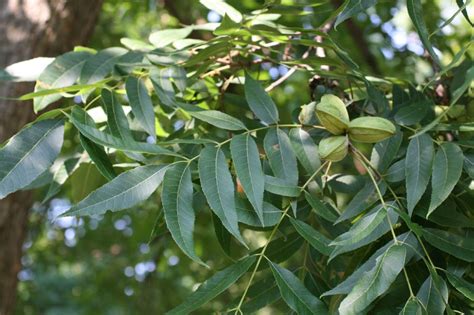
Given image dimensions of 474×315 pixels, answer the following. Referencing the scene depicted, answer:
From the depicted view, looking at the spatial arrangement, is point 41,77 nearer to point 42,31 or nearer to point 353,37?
point 42,31

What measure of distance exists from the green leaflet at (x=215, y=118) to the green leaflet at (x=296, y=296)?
0.97 ft

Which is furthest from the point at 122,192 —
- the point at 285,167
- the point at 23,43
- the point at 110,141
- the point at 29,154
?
the point at 23,43

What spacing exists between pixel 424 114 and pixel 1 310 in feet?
6.10

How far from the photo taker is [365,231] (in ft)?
3.72

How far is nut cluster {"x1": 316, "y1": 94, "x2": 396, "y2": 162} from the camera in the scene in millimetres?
1301

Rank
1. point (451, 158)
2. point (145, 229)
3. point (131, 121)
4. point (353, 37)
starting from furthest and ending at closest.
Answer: point (353, 37)
point (145, 229)
point (131, 121)
point (451, 158)

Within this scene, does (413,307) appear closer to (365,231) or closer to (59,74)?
(365,231)

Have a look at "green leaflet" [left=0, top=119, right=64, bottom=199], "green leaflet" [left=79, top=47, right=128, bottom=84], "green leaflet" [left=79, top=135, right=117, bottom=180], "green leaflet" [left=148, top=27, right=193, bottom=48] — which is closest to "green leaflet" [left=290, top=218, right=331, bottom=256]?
"green leaflet" [left=79, top=135, right=117, bottom=180]

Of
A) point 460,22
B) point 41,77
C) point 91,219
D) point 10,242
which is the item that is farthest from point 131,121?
point 460,22

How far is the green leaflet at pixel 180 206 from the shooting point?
3.83 feet

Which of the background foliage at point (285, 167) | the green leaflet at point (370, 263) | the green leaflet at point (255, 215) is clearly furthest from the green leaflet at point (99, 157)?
the green leaflet at point (370, 263)

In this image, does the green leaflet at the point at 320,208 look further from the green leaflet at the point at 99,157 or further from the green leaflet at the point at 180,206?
the green leaflet at the point at 99,157

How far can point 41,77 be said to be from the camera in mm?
1604

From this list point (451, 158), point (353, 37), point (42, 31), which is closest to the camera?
point (451, 158)
